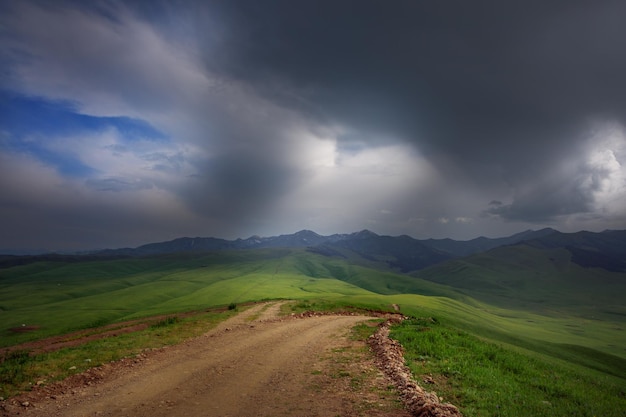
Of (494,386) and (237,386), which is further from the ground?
(237,386)

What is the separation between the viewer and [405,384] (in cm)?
1575

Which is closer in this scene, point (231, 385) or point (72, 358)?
point (231, 385)

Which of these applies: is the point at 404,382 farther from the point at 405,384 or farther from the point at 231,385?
the point at 231,385

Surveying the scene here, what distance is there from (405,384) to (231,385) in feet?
27.6

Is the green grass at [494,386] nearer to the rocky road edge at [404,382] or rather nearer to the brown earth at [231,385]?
the rocky road edge at [404,382]

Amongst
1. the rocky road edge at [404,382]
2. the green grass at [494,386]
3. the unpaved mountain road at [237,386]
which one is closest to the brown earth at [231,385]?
the unpaved mountain road at [237,386]

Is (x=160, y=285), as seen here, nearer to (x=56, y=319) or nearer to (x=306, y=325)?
(x=56, y=319)

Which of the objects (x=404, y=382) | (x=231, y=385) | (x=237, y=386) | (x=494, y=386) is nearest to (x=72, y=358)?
(x=231, y=385)

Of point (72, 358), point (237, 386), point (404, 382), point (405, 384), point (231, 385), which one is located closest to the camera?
point (405, 384)

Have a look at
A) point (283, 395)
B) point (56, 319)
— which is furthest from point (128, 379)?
point (56, 319)

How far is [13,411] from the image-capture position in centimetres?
1462

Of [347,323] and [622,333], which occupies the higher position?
[347,323]

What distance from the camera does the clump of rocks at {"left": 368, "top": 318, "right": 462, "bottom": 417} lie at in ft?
41.6

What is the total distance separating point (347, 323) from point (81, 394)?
25476 millimetres
